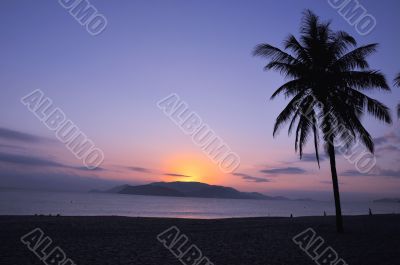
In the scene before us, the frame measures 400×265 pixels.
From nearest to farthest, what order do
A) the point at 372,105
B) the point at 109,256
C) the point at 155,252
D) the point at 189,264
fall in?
the point at 189,264 < the point at 109,256 < the point at 155,252 < the point at 372,105

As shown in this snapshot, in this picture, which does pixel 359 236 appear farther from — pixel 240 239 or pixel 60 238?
pixel 60 238

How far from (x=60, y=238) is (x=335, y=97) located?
640 inches

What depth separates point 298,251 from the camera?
1407cm

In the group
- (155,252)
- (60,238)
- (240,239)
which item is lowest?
(60,238)

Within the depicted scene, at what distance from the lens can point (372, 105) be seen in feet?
61.1

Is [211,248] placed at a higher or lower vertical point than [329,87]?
lower

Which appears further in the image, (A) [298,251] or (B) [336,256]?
(A) [298,251]

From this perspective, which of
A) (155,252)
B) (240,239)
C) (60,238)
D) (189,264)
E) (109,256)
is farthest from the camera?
(240,239)

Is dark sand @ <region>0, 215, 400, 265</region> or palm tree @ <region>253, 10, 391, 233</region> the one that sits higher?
palm tree @ <region>253, 10, 391, 233</region>

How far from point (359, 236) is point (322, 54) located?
34.4ft

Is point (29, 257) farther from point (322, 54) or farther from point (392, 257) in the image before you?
point (322, 54)

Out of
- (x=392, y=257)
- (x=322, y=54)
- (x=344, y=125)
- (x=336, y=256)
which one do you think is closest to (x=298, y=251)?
(x=336, y=256)

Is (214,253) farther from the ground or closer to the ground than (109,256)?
farther from the ground

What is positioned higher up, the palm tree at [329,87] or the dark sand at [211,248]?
the palm tree at [329,87]
